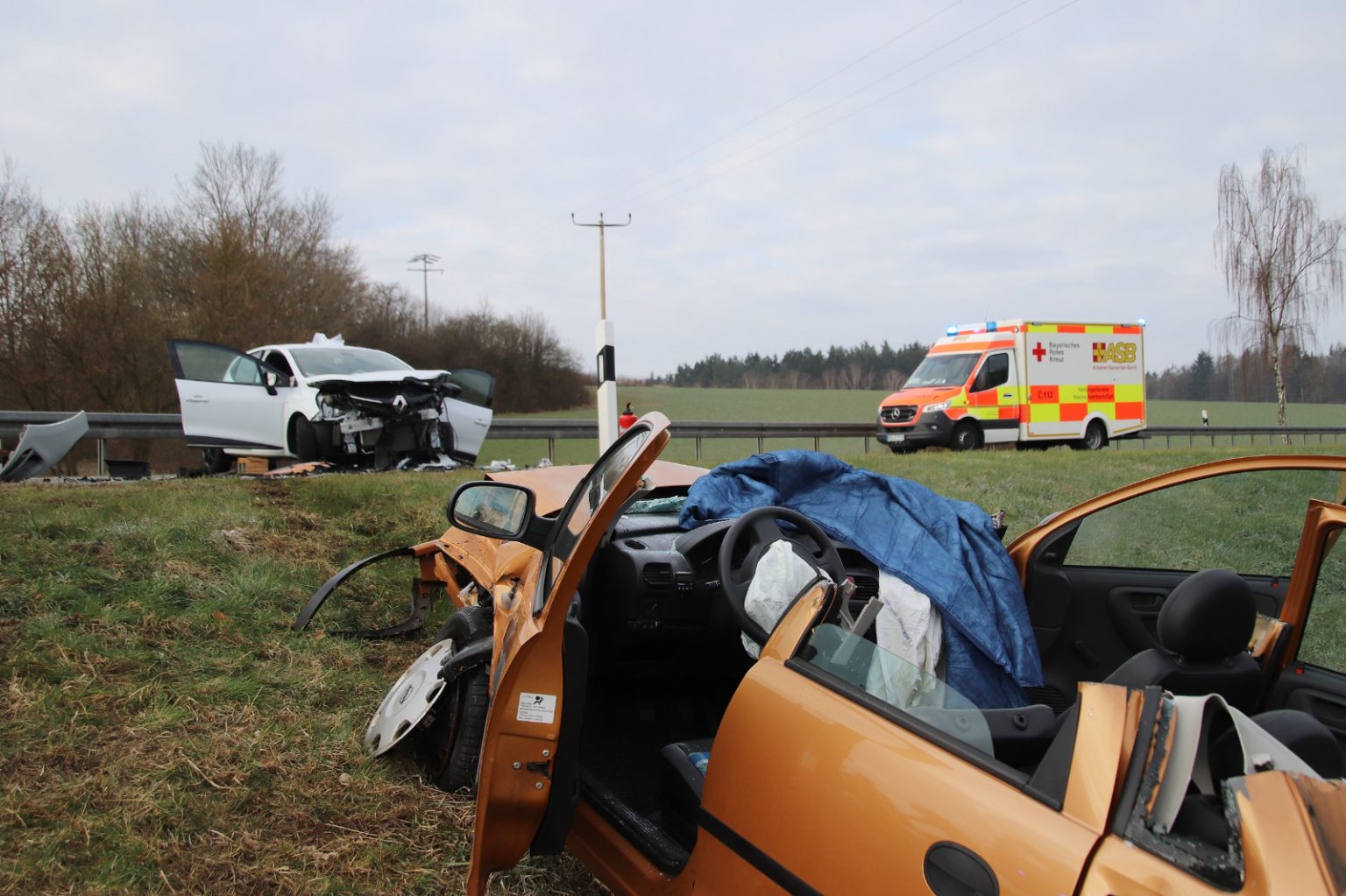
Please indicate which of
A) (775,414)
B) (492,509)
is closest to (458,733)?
(492,509)

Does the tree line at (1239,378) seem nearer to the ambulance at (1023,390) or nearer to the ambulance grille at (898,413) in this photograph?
the ambulance at (1023,390)

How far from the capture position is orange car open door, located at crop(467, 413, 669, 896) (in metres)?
2.06

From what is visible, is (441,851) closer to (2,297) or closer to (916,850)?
(916,850)

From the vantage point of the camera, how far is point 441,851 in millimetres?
2855

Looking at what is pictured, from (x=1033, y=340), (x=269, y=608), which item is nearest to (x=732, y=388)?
(x=1033, y=340)

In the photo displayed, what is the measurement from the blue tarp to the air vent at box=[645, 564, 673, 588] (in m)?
0.30

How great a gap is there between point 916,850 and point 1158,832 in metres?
0.36

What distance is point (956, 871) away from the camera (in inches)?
55.0

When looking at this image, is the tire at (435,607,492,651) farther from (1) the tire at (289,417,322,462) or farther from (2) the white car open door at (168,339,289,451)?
(2) the white car open door at (168,339,289,451)

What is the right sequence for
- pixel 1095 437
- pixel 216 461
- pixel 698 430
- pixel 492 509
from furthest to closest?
1. pixel 1095 437
2. pixel 698 430
3. pixel 216 461
4. pixel 492 509

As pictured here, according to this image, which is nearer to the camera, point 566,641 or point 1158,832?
point 1158,832

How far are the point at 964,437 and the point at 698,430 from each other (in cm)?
577

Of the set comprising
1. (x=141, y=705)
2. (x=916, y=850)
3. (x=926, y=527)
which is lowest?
(x=141, y=705)

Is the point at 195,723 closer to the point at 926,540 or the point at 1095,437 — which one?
the point at 926,540
